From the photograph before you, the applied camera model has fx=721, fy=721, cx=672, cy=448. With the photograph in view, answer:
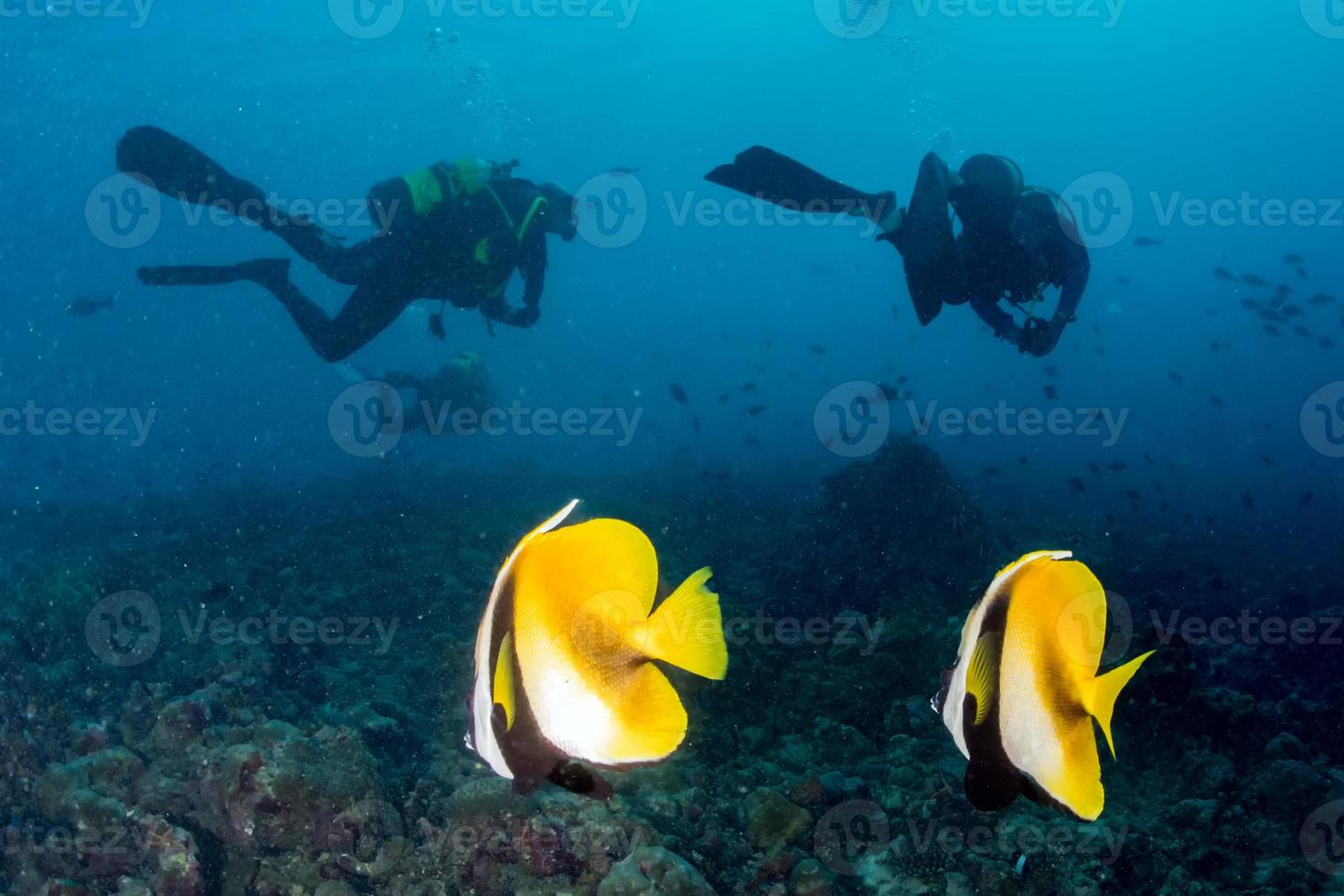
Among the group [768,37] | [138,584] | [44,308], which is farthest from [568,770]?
[44,308]

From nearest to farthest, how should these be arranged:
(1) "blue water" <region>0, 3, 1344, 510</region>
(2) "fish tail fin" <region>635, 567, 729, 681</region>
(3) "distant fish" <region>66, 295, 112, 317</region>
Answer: (2) "fish tail fin" <region>635, 567, 729, 681</region>
(3) "distant fish" <region>66, 295, 112, 317</region>
(1) "blue water" <region>0, 3, 1344, 510</region>

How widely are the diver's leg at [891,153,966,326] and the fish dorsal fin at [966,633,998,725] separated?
244 inches

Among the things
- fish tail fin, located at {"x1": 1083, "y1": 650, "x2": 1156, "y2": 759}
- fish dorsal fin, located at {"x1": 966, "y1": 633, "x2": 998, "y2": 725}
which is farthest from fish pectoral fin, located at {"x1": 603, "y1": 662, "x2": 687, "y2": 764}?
fish tail fin, located at {"x1": 1083, "y1": 650, "x2": 1156, "y2": 759}

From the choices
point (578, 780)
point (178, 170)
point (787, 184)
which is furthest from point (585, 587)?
point (178, 170)

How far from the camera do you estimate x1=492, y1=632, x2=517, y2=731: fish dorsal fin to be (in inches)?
48.0

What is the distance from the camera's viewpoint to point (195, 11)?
32.5 metres

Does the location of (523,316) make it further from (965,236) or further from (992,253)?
(992,253)

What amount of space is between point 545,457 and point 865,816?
2752 cm

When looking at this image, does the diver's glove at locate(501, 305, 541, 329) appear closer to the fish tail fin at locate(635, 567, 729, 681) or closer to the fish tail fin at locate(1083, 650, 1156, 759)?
the fish tail fin at locate(635, 567, 729, 681)

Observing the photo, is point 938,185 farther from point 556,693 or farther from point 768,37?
point 768,37

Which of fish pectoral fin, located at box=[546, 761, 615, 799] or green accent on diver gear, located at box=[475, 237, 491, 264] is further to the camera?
green accent on diver gear, located at box=[475, 237, 491, 264]

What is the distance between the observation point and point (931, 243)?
710cm

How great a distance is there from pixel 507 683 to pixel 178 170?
1024 centimetres

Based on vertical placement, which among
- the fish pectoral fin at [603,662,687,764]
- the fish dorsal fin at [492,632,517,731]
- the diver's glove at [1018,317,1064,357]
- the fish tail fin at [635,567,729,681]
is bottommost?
the fish pectoral fin at [603,662,687,764]
